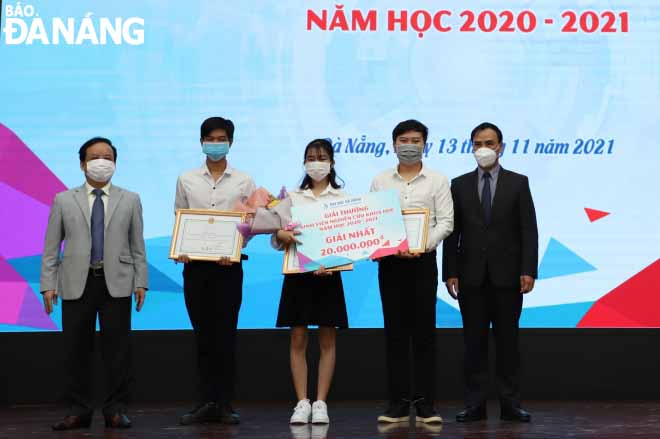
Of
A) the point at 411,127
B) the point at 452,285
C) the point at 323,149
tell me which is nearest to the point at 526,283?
the point at 452,285

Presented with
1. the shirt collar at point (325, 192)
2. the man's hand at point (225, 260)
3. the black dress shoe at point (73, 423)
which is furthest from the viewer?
the shirt collar at point (325, 192)

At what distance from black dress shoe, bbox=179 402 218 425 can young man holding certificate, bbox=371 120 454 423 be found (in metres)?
0.80

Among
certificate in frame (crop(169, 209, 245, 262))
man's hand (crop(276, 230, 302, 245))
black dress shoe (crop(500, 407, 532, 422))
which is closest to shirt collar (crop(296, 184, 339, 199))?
man's hand (crop(276, 230, 302, 245))

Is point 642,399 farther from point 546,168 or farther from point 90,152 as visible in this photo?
point 90,152

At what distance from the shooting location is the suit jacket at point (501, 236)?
490 cm

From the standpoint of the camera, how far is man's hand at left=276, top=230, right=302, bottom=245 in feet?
15.7

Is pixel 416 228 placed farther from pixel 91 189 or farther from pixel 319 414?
pixel 91 189

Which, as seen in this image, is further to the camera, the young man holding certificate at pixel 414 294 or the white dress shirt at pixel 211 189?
the white dress shirt at pixel 211 189

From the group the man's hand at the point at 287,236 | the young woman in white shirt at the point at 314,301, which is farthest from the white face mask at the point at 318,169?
the man's hand at the point at 287,236

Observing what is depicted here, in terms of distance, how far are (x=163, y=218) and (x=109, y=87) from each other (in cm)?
82

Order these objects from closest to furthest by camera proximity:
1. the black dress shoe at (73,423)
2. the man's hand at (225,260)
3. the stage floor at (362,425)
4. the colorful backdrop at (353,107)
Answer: the stage floor at (362,425) < the black dress shoe at (73,423) < the man's hand at (225,260) < the colorful backdrop at (353,107)

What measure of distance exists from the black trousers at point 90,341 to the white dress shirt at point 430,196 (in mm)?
1389

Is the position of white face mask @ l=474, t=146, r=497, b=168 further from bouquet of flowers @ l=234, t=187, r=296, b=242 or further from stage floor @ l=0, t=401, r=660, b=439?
stage floor @ l=0, t=401, r=660, b=439

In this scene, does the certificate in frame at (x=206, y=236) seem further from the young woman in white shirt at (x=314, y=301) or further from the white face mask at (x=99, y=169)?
the white face mask at (x=99, y=169)
